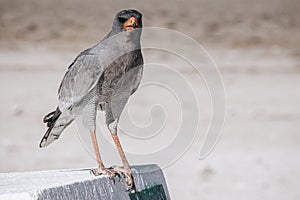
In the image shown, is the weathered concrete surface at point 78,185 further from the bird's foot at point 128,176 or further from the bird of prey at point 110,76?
the bird of prey at point 110,76

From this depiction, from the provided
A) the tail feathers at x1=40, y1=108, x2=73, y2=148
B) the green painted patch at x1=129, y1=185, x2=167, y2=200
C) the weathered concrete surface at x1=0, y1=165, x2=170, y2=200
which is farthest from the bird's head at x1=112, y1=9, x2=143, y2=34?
the green painted patch at x1=129, y1=185, x2=167, y2=200

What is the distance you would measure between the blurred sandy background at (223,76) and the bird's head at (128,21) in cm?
337

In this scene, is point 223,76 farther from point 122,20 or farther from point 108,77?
point 108,77

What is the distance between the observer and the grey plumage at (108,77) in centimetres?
498

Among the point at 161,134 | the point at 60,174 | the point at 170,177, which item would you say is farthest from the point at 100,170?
the point at 161,134

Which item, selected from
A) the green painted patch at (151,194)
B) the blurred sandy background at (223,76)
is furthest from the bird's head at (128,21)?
the blurred sandy background at (223,76)

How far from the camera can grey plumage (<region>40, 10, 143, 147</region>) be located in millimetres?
4980

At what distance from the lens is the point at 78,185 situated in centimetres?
405

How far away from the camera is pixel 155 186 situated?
4523mm

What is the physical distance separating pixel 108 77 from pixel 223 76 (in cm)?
1078

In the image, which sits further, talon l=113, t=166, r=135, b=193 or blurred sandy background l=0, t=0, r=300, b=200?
blurred sandy background l=0, t=0, r=300, b=200

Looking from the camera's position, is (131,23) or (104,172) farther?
(131,23)

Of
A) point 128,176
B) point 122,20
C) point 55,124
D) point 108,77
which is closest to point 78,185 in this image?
point 128,176

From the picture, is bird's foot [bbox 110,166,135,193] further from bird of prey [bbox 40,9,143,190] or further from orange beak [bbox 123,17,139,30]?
orange beak [bbox 123,17,139,30]
